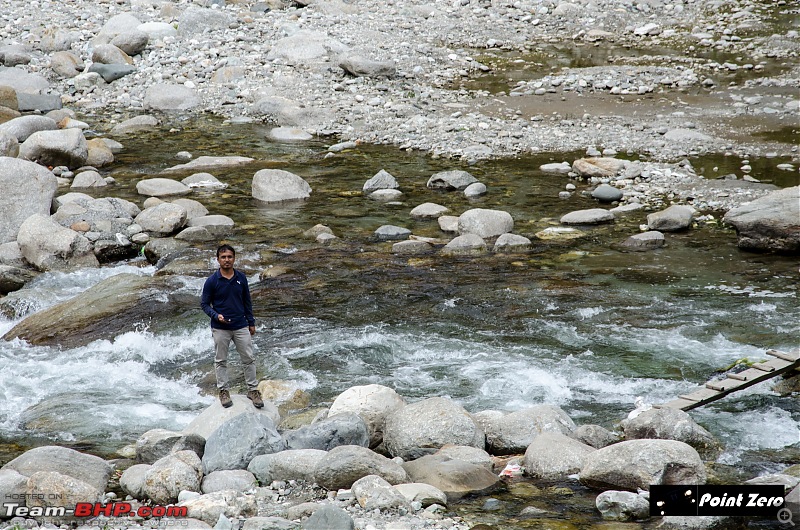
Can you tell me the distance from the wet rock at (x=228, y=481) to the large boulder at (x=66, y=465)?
36.8 inches

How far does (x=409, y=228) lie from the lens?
15.4 meters

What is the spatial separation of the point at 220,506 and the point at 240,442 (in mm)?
1107

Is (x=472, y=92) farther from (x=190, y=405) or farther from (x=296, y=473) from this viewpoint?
(x=296, y=473)

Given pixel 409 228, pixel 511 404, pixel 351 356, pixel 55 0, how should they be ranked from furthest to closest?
pixel 55 0 → pixel 409 228 → pixel 351 356 → pixel 511 404

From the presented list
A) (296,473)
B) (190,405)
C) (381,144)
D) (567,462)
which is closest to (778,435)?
(567,462)

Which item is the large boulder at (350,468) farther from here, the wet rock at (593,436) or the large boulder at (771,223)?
the large boulder at (771,223)

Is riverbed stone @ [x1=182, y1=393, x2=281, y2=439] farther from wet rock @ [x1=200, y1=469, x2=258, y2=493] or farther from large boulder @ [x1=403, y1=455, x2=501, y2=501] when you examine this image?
large boulder @ [x1=403, y1=455, x2=501, y2=501]

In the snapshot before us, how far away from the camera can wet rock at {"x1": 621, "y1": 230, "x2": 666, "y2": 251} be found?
46.3ft

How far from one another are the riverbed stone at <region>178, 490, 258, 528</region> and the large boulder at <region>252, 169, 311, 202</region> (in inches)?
432

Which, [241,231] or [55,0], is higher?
[55,0]

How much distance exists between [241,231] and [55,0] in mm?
23611

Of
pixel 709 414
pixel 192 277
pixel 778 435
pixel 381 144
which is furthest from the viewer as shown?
pixel 381 144

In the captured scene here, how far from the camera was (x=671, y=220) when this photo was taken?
48.8ft

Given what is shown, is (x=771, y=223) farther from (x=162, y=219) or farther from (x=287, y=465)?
(x=162, y=219)
